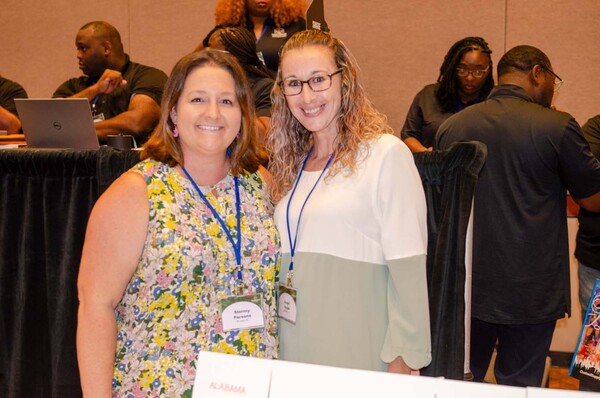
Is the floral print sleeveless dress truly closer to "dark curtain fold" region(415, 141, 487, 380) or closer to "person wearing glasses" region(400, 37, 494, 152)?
"dark curtain fold" region(415, 141, 487, 380)

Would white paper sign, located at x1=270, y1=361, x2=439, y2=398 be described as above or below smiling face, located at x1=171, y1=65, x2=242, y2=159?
below

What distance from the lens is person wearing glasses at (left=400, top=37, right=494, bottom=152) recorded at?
356 centimetres

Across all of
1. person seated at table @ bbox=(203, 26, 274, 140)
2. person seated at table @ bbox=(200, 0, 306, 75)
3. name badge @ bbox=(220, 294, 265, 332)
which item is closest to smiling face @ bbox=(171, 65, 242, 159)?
name badge @ bbox=(220, 294, 265, 332)

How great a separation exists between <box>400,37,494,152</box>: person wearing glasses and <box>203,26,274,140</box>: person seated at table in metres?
1.15

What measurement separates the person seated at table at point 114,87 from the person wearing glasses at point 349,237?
2101 millimetres

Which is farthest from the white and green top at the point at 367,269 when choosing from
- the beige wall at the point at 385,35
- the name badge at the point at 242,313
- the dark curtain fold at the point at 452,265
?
the beige wall at the point at 385,35

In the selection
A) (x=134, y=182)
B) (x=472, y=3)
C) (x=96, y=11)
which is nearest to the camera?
(x=134, y=182)

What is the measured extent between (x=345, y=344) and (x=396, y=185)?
41 cm

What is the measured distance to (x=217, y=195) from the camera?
1594mm

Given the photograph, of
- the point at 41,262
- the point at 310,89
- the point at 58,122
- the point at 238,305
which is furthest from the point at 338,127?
the point at 58,122

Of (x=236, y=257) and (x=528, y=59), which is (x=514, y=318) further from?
(x=236, y=257)

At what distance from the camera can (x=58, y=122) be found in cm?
260

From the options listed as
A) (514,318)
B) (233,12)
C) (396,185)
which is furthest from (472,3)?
(396,185)

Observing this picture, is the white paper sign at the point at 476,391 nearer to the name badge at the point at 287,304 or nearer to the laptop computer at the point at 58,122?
the name badge at the point at 287,304
